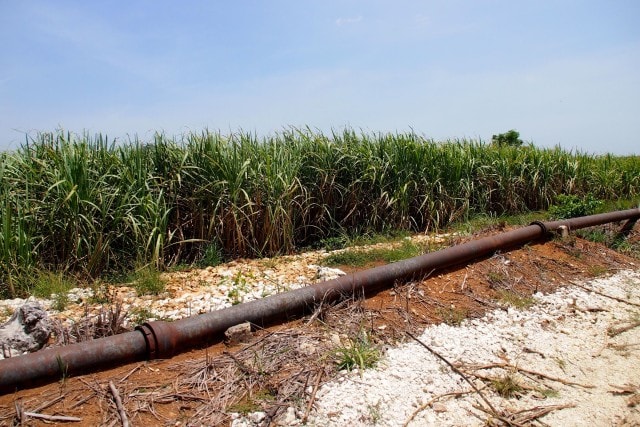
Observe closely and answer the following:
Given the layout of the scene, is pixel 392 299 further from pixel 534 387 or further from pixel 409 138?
pixel 409 138

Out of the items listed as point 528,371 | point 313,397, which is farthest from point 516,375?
point 313,397

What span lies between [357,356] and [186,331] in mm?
1134

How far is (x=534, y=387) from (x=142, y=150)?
4.94 m

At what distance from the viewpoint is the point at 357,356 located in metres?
3.06

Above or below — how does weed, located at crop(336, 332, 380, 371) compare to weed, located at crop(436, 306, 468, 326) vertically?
above

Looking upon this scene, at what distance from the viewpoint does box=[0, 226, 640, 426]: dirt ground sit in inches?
98.0

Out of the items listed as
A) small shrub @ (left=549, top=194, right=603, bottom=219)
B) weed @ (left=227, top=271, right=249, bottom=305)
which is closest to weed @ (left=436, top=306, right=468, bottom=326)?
weed @ (left=227, top=271, right=249, bottom=305)

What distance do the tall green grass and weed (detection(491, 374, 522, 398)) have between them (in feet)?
11.6

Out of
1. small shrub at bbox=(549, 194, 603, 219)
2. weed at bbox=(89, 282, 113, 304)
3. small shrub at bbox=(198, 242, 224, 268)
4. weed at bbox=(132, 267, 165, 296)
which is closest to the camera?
weed at bbox=(89, 282, 113, 304)

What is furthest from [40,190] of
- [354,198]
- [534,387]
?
[534,387]

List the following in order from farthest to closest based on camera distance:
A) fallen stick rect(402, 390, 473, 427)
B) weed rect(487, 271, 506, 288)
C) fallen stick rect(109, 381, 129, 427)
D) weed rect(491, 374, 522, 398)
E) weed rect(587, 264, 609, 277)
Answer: weed rect(587, 264, 609, 277) → weed rect(487, 271, 506, 288) → weed rect(491, 374, 522, 398) → fallen stick rect(402, 390, 473, 427) → fallen stick rect(109, 381, 129, 427)

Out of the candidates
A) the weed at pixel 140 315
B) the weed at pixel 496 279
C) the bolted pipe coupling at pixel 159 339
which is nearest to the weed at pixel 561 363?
the weed at pixel 496 279

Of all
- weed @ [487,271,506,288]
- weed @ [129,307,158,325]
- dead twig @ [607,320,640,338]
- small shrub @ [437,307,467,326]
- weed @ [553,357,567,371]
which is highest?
weed @ [129,307,158,325]

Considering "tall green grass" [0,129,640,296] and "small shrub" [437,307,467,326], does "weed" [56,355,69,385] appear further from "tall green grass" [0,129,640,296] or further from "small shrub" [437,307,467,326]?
"small shrub" [437,307,467,326]
